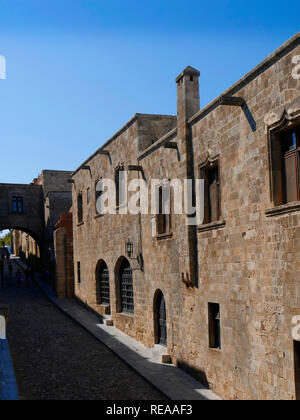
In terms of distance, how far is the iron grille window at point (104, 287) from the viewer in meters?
20.7

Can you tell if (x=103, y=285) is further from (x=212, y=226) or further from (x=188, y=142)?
(x=212, y=226)

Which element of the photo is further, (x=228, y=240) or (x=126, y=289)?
(x=126, y=289)

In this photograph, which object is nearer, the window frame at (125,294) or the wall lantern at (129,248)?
the wall lantern at (129,248)

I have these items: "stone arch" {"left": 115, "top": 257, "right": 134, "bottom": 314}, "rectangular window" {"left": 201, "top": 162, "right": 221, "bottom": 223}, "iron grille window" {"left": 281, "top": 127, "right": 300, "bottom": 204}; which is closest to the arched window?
"stone arch" {"left": 115, "top": 257, "right": 134, "bottom": 314}

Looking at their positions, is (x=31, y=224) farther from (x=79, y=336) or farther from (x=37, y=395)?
(x=37, y=395)

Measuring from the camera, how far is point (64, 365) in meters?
14.0

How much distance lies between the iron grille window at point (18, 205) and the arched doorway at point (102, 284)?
15.6 metres

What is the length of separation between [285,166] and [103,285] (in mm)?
13400

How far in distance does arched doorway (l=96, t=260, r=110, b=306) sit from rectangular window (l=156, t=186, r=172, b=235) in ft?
21.0

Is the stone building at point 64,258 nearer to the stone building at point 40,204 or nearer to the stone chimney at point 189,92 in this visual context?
the stone building at point 40,204

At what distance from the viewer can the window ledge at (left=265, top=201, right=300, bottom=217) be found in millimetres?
8305

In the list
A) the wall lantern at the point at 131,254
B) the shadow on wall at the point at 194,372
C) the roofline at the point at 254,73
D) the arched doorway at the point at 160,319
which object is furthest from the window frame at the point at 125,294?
the roofline at the point at 254,73

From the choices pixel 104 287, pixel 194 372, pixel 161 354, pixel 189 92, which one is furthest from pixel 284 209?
pixel 104 287
